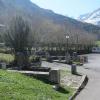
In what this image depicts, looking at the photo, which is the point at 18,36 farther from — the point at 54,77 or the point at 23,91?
the point at 23,91

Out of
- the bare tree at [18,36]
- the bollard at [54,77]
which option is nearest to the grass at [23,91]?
the bollard at [54,77]

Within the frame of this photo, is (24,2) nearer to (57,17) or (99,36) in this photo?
(57,17)

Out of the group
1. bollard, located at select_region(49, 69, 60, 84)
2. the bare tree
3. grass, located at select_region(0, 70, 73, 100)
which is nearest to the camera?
grass, located at select_region(0, 70, 73, 100)

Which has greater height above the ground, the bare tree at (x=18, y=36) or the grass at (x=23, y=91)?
the bare tree at (x=18, y=36)

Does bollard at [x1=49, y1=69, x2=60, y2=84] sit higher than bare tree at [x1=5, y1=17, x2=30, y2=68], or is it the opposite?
bare tree at [x1=5, y1=17, x2=30, y2=68]

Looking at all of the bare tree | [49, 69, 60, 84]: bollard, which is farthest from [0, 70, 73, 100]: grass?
the bare tree

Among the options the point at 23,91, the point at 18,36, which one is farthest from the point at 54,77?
the point at 18,36

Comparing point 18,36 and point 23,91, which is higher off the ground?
point 18,36

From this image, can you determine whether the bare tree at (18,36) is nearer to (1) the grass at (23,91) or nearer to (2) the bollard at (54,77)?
(2) the bollard at (54,77)

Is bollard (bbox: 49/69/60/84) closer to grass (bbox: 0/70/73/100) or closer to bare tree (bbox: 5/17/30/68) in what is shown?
grass (bbox: 0/70/73/100)

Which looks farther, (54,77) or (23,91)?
(54,77)

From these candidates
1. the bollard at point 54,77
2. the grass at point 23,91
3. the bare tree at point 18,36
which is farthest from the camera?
the bare tree at point 18,36

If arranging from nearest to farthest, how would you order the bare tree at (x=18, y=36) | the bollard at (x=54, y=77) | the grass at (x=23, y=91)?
the grass at (x=23, y=91)
the bollard at (x=54, y=77)
the bare tree at (x=18, y=36)

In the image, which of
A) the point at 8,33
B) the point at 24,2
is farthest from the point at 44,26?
the point at 24,2
